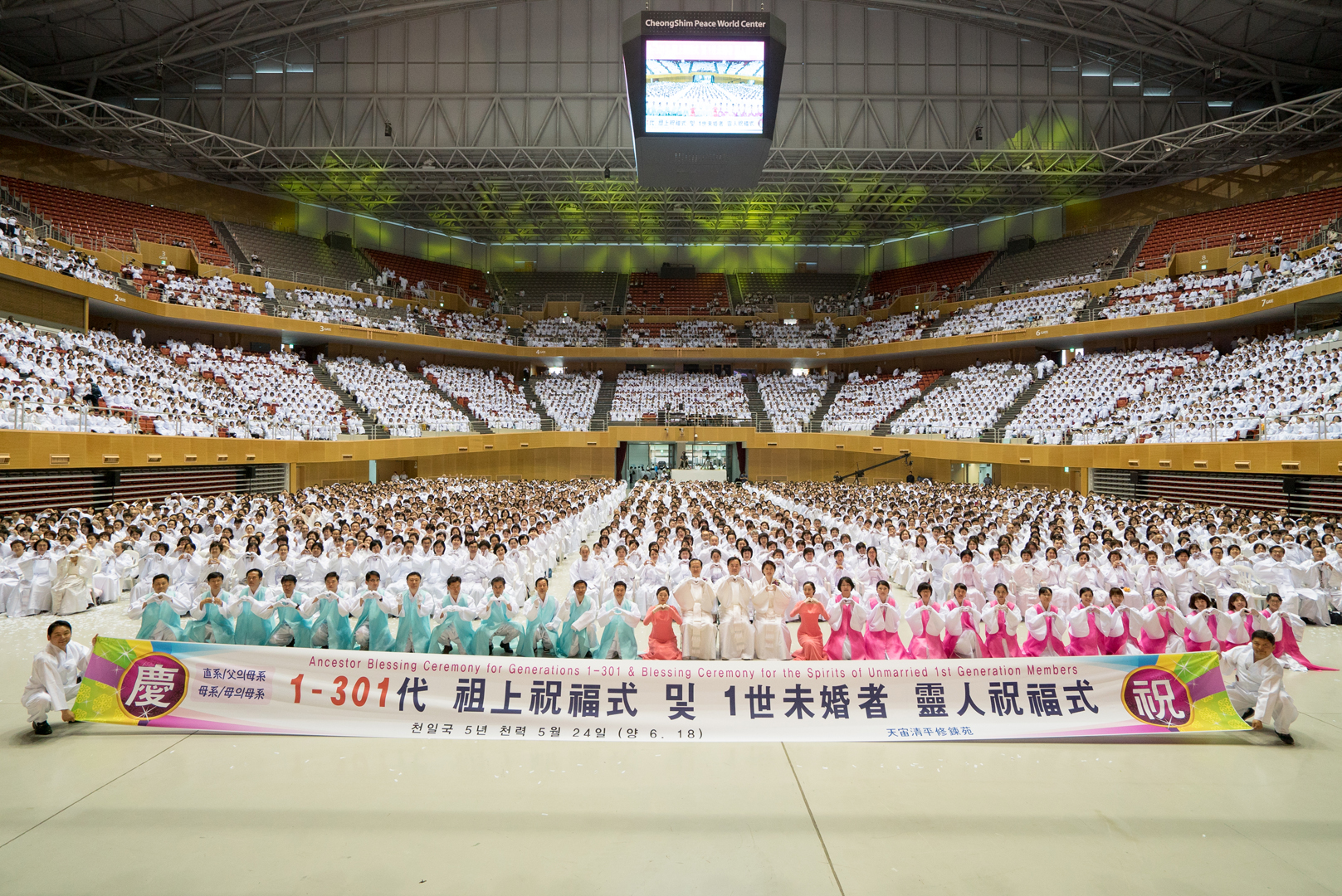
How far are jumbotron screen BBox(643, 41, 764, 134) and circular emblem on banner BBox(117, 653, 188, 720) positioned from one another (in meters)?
18.1

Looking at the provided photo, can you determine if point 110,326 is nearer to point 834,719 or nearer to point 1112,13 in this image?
point 834,719

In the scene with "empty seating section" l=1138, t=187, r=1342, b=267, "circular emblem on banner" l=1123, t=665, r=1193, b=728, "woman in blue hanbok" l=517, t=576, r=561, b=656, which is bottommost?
"circular emblem on banner" l=1123, t=665, r=1193, b=728

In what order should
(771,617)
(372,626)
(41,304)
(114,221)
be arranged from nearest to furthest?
(372,626) → (771,617) → (41,304) → (114,221)

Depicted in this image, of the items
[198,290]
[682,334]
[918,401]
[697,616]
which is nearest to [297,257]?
[198,290]

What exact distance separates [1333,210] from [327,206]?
4814cm

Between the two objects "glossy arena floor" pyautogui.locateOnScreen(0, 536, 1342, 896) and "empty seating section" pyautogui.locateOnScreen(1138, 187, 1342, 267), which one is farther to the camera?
"empty seating section" pyautogui.locateOnScreen(1138, 187, 1342, 267)

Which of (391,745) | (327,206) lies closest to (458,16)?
(327,206)

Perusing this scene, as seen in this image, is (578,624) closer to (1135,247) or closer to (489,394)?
(489,394)

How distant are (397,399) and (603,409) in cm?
1112

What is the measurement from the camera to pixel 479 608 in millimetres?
8266

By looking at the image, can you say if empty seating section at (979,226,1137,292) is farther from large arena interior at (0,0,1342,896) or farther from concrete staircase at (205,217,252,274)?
concrete staircase at (205,217,252,274)

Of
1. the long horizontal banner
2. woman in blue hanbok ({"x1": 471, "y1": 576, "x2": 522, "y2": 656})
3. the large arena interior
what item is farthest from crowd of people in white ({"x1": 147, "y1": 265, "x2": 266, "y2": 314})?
the long horizontal banner

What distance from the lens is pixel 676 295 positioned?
47750 millimetres

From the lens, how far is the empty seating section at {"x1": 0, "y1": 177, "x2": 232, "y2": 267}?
2911cm
